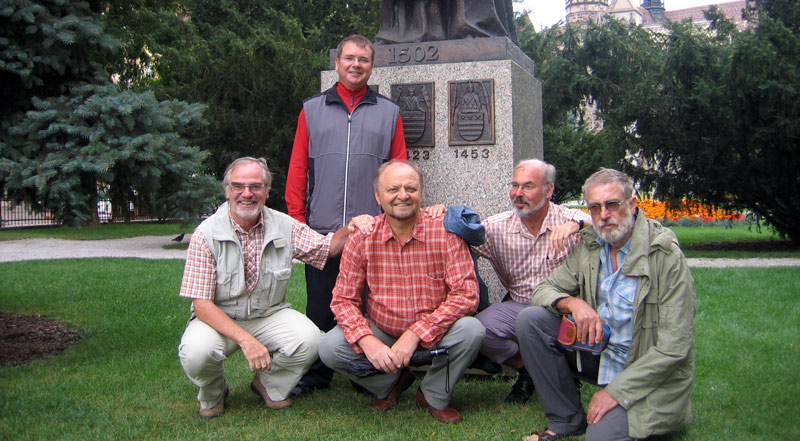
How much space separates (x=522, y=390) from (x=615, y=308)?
0.98m

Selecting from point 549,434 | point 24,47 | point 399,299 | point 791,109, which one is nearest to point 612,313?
point 549,434

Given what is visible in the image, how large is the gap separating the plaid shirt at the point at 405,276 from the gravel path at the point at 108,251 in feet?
26.2

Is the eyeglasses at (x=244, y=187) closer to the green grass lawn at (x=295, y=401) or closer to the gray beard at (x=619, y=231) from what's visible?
the green grass lawn at (x=295, y=401)

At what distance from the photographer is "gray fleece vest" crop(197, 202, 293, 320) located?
3844mm

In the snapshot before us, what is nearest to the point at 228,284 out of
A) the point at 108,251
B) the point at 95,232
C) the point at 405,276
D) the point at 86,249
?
the point at 405,276

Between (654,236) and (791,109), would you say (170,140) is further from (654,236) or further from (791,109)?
(791,109)

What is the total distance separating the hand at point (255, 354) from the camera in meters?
3.64

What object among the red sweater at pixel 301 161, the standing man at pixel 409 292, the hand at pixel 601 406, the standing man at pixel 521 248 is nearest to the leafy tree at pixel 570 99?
the red sweater at pixel 301 161

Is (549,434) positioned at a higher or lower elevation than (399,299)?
lower

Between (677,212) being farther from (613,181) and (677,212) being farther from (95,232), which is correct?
(95,232)

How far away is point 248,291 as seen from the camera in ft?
13.0

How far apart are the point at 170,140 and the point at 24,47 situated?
1.09 meters

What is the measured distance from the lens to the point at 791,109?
38.4 ft

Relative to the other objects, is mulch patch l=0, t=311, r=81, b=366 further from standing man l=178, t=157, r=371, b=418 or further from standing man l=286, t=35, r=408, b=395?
standing man l=286, t=35, r=408, b=395
